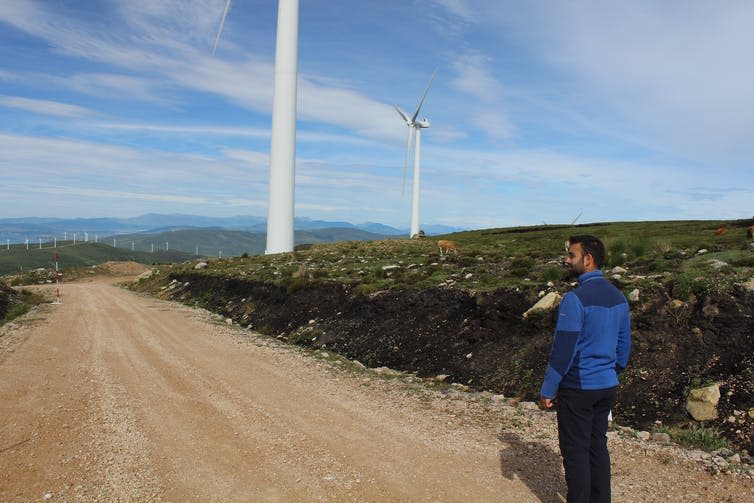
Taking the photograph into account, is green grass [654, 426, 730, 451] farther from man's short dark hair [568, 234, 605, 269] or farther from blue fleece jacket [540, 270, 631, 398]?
man's short dark hair [568, 234, 605, 269]

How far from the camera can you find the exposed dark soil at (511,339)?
9547 millimetres

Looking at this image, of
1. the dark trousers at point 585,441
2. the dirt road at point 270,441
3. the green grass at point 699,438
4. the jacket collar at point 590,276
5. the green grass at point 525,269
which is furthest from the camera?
the green grass at point 525,269

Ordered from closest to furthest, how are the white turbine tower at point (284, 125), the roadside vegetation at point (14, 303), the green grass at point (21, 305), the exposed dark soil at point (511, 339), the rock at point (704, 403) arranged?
the rock at point (704, 403) < the exposed dark soil at point (511, 339) < the green grass at point (21, 305) < the roadside vegetation at point (14, 303) < the white turbine tower at point (284, 125)

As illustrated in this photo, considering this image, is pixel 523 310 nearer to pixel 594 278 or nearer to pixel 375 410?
pixel 375 410

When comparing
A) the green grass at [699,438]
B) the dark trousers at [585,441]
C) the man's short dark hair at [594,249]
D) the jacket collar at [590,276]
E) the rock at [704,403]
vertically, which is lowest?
the green grass at [699,438]

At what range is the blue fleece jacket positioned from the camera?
217 inches

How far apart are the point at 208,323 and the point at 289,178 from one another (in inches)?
718

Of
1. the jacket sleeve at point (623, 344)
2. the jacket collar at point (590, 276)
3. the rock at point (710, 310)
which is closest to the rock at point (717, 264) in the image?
the rock at point (710, 310)

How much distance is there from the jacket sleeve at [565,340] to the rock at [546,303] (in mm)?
8256

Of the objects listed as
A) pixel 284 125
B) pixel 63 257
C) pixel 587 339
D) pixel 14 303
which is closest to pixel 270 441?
pixel 587 339

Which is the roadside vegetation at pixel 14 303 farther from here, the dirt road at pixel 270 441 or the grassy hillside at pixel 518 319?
the dirt road at pixel 270 441

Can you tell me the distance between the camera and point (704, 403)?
9000 mm

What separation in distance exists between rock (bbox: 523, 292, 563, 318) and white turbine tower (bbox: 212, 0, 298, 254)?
26.6 metres

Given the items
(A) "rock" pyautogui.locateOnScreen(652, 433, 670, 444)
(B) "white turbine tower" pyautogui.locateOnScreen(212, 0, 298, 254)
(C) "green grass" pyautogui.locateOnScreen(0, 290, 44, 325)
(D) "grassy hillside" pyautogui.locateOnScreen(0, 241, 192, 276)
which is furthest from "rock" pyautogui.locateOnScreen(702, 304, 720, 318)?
(D) "grassy hillside" pyautogui.locateOnScreen(0, 241, 192, 276)
